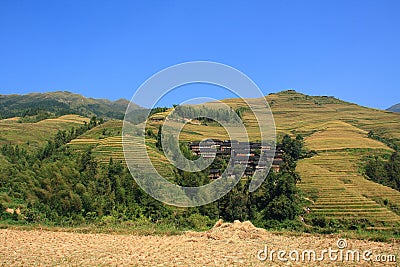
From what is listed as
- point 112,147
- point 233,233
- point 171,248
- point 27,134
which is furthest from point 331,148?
point 27,134

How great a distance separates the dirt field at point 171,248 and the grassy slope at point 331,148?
2311cm

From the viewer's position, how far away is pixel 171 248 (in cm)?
1356

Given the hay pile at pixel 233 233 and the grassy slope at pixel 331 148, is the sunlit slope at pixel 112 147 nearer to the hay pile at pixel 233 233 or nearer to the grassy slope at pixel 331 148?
the grassy slope at pixel 331 148

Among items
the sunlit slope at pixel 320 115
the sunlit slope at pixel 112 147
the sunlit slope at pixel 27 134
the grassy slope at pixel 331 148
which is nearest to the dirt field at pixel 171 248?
the sunlit slope at pixel 112 147

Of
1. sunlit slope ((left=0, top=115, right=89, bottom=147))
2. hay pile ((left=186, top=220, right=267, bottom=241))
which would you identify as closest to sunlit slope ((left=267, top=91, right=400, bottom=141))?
sunlit slope ((left=0, top=115, right=89, bottom=147))

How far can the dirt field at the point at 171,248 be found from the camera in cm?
1131

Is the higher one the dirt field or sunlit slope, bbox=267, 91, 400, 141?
sunlit slope, bbox=267, 91, 400, 141

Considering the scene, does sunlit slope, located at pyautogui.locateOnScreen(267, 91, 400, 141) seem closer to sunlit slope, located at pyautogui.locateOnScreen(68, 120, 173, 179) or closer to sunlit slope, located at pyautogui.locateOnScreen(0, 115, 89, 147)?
sunlit slope, located at pyautogui.locateOnScreen(68, 120, 173, 179)

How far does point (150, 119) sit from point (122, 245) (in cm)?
6016

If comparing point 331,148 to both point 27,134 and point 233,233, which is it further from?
point 27,134

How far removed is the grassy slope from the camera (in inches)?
1524

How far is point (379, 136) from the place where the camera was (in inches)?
3206

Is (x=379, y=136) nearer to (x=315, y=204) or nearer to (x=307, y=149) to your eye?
(x=307, y=149)

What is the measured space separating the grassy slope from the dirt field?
23106 mm
